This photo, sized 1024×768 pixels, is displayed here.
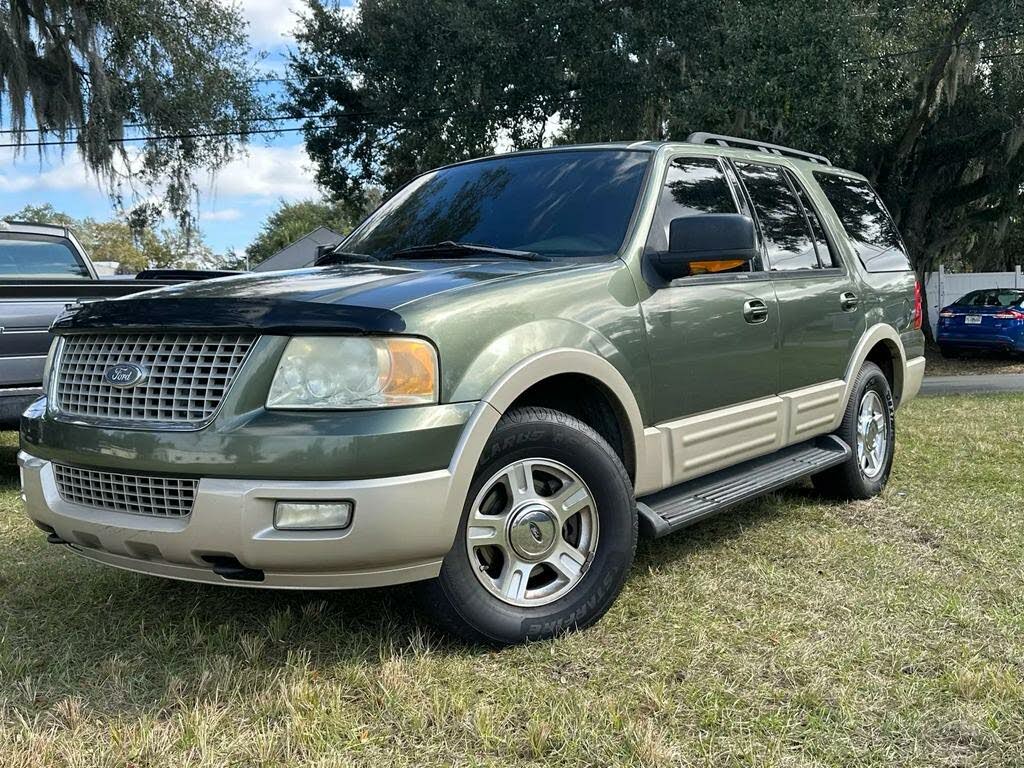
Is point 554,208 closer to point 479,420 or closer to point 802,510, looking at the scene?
point 479,420

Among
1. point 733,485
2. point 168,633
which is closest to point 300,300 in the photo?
point 168,633

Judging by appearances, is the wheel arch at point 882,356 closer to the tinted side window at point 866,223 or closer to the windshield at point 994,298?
the tinted side window at point 866,223

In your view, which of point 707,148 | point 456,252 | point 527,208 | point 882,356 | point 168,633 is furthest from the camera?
point 882,356

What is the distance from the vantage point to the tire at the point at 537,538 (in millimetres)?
3045

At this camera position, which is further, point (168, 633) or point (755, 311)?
point (755, 311)

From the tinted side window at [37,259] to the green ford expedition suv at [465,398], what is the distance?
4.17m

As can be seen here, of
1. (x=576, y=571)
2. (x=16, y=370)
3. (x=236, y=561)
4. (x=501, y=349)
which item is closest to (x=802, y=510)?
(x=576, y=571)

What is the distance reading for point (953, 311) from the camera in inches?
773

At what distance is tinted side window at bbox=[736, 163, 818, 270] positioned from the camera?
464cm

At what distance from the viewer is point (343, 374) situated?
2.79 m

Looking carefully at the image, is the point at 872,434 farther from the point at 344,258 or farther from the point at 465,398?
the point at 465,398

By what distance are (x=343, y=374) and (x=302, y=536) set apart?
0.50 meters

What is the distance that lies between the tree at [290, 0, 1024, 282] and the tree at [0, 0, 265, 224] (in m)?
2.30

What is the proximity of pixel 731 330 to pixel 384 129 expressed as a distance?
1542cm
